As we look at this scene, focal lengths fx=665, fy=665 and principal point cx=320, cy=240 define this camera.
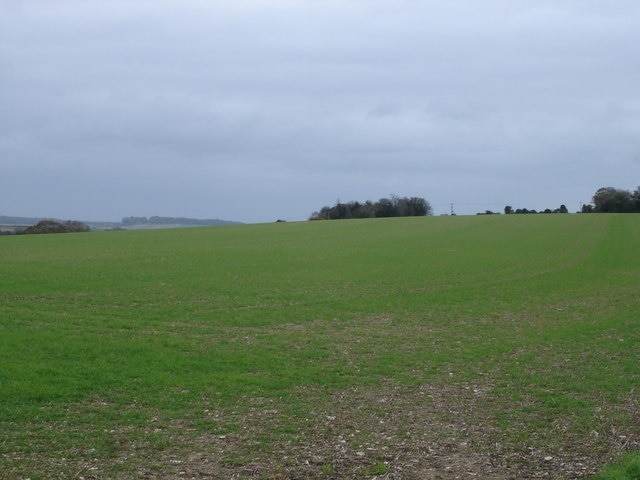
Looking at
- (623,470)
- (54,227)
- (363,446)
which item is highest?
(54,227)

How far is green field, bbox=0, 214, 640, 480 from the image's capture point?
10.1 meters

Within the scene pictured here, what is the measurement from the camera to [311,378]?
596 inches

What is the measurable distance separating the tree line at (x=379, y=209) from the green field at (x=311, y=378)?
440 ft

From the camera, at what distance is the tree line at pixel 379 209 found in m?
169

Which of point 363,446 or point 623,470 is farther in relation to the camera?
point 363,446

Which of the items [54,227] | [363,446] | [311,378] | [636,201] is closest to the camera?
[363,446]

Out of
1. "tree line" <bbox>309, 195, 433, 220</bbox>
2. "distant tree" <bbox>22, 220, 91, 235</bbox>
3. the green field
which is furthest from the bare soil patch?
"tree line" <bbox>309, 195, 433, 220</bbox>

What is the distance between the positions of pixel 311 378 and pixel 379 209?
518 feet

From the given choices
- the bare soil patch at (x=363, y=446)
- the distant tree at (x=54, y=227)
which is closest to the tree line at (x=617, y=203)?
the distant tree at (x=54, y=227)

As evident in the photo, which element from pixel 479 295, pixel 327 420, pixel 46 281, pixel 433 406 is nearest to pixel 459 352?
pixel 433 406

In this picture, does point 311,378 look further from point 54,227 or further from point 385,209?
point 385,209

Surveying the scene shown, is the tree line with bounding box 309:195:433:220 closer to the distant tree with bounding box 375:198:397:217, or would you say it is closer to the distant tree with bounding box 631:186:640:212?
the distant tree with bounding box 375:198:397:217

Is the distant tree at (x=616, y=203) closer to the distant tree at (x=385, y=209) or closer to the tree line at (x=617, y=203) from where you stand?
the tree line at (x=617, y=203)

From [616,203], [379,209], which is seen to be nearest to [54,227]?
[379,209]
